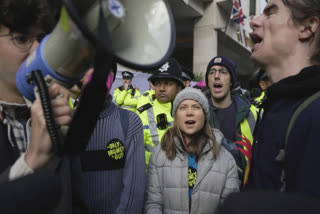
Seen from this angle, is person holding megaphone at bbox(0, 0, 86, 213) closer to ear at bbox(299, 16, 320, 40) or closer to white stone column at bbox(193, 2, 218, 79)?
ear at bbox(299, 16, 320, 40)

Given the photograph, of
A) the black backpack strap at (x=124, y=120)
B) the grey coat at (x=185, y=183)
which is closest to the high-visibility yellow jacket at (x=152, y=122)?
the grey coat at (x=185, y=183)

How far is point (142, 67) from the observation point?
0.68 metres

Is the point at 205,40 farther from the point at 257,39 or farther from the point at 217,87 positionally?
the point at 257,39

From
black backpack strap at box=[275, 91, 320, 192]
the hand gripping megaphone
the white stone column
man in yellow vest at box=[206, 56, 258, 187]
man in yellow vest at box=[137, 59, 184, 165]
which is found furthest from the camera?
the white stone column

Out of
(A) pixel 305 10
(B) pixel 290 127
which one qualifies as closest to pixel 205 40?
(A) pixel 305 10

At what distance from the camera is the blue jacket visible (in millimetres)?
929

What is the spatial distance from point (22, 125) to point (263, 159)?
42.0 inches

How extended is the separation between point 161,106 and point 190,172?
4.30 ft

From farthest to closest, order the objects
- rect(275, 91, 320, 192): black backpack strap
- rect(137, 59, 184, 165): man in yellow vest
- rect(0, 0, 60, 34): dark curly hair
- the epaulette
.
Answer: the epaulette, rect(137, 59, 184, 165): man in yellow vest, rect(275, 91, 320, 192): black backpack strap, rect(0, 0, 60, 34): dark curly hair

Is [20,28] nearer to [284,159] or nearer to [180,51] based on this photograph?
[284,159]

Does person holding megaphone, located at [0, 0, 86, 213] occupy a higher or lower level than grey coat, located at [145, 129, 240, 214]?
higher

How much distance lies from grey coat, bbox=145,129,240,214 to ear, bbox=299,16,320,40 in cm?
114

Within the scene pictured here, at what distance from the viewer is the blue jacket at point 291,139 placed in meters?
0.93

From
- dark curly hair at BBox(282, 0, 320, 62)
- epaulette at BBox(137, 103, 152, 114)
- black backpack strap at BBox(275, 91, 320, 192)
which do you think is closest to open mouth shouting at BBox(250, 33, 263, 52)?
dark curly hair at BBox(282, 0, 320, 62)
